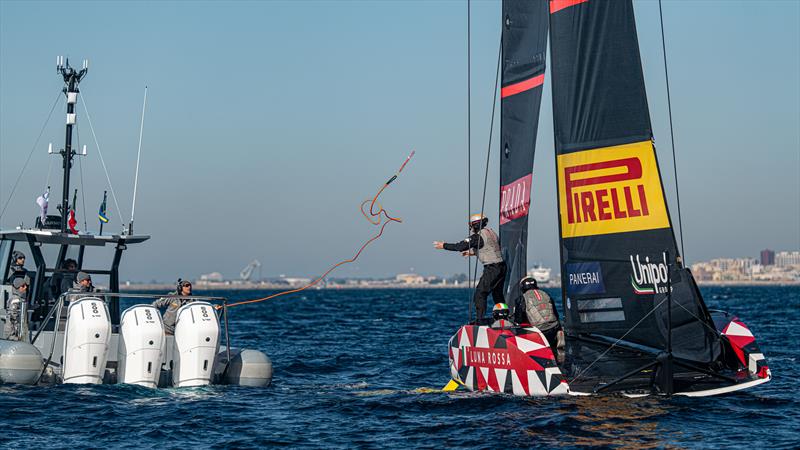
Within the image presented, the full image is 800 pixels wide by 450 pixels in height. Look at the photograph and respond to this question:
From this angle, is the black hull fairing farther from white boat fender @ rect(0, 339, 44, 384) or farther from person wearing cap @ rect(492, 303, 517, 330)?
white boat fender @ rect(0, 339, 44, 384)

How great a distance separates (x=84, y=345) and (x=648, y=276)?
8.93 m

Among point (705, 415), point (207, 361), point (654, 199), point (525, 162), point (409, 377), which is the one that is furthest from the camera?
point (409, 377)

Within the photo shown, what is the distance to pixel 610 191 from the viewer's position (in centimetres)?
1438

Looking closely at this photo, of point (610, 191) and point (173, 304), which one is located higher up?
point (610, 191)

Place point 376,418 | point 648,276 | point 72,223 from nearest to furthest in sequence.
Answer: point 376,418, point 648,276, point 72,223

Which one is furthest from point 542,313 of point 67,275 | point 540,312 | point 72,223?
point 72,223

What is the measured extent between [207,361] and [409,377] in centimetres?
542

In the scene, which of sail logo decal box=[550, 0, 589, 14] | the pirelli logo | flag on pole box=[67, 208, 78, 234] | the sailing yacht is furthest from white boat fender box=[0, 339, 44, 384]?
sail logo decal box=[550, 0, 589, 14]

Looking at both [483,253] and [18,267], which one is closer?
[483,253]

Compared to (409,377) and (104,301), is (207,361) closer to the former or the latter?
(104,301)

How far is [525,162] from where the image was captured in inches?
674

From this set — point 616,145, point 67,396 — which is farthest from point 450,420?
point 67,396

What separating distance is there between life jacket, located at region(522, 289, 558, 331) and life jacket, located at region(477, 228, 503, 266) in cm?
166

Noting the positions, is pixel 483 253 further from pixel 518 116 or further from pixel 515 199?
pixel 518 116
